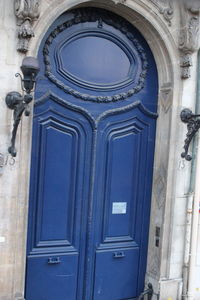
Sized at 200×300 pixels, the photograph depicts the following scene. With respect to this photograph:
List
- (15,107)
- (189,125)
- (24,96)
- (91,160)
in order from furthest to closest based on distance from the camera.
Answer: (189,125) → (91,160) → (15,107) → (24,96)

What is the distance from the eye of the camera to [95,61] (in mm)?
4629

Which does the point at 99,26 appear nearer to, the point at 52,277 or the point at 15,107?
the point at 15,107

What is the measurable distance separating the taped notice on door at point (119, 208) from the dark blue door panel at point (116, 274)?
0.47m

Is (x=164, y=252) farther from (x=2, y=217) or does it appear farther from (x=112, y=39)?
(x=112, y=39)

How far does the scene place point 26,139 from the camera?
3.97 metres

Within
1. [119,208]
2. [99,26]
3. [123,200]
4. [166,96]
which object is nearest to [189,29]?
[166,96]

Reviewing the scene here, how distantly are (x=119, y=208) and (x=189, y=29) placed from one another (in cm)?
228

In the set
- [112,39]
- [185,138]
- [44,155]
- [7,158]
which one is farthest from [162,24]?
[7,158]

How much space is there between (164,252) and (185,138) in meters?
1.42

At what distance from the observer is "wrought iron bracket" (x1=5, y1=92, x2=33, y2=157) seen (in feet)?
12.1

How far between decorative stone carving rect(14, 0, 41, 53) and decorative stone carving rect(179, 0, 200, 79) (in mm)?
1805

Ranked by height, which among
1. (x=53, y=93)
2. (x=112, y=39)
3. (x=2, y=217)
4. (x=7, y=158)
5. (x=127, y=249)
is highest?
(x=112, y=39)

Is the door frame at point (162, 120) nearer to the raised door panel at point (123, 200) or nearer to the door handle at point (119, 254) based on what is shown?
the raised door panel at point (123, 200)

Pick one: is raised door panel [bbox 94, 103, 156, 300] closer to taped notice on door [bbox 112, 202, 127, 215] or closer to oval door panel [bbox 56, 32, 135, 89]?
taped notice on door [bbox 112, 202, 127, 215]
